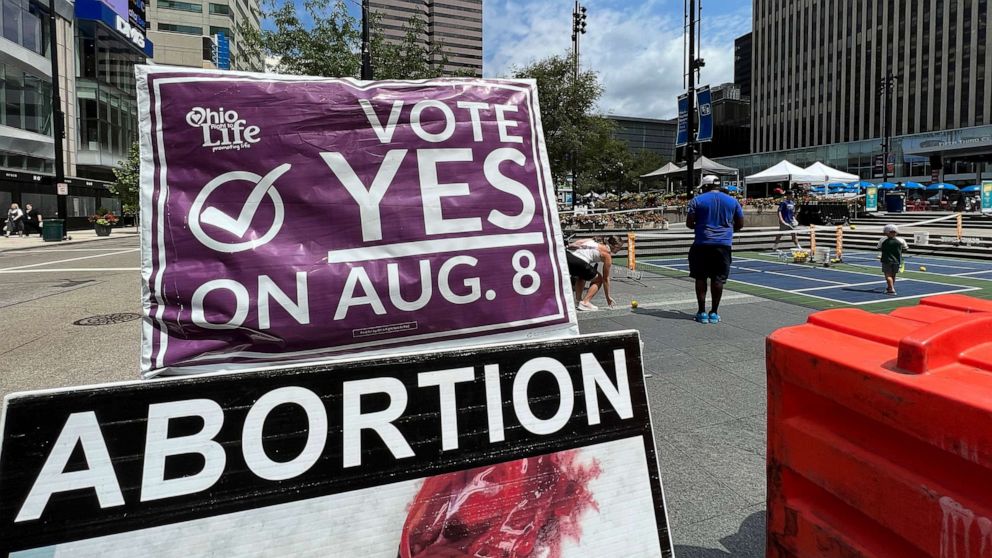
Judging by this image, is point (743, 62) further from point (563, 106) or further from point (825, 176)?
point (563, 106)

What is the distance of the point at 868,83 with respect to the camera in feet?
221

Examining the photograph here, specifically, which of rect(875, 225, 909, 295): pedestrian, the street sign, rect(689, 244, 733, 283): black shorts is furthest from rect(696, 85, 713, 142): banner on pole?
the street sign

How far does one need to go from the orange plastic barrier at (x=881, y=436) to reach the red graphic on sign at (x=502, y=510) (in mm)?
741

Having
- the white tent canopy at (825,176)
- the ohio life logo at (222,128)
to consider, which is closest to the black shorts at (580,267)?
the ohio life logo at (222,128)

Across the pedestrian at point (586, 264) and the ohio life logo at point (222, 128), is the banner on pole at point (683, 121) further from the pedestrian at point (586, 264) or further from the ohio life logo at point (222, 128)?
the ohio life logo at point (222, 128)

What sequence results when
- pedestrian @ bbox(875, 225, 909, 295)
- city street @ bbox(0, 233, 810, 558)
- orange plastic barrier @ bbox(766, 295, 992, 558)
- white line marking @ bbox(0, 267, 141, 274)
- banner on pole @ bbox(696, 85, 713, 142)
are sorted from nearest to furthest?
orange plastic barrier @ bbox(766, 295, 992, 558), city street @ bbox(0, 233, 810, 558), pedestrian @ bbox(875, 225, 909, 295), white line marking @ bbox(0, 267, 141, 274), banner on pole @ bbox(696, 85, 713, 142)

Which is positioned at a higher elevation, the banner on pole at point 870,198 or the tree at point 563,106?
the tree at point 563,106

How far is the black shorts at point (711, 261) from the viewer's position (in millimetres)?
6734

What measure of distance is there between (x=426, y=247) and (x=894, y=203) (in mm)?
39063

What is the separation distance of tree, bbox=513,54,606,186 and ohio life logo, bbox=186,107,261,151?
63.2 ft

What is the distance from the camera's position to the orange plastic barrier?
4.62ft

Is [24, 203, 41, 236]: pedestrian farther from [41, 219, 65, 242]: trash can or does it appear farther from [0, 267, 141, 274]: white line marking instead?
[0, 267, 141, 274]: white line marking

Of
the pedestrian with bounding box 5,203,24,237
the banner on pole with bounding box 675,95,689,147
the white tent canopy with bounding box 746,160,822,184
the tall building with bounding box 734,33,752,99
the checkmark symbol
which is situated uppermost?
the tall building with bounding box 734,33,752,99

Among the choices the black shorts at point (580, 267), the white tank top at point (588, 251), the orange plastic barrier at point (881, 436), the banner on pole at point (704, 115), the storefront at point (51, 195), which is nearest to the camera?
the orange plastic barrier at point (881, 436)
